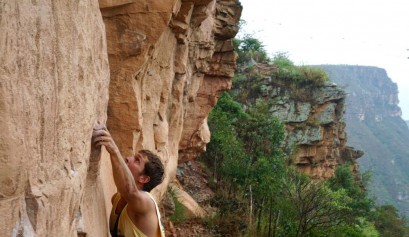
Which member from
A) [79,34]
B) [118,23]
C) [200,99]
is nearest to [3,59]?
[79,34]

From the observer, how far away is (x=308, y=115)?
84.6ft

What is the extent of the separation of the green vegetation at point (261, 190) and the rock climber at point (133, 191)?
8.11 m

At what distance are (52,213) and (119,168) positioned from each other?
71 cm

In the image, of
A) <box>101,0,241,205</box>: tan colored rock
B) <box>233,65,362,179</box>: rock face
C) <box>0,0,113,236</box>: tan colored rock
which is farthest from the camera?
<box>233,65,362,179</box>: rock face

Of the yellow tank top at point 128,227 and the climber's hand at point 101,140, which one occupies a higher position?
the climber's hand at point 101,140

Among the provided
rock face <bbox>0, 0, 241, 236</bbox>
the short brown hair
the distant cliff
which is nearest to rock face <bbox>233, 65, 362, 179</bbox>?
rock face <bbox>0, 0, 241, 236</bbox>

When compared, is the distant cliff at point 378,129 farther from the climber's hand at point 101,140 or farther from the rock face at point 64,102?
the climber's hand at point 101,140

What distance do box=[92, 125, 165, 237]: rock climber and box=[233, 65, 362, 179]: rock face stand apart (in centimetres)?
2136

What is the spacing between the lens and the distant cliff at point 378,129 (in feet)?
202

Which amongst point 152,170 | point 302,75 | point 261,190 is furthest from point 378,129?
point 152,170

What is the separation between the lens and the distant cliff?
202 ft

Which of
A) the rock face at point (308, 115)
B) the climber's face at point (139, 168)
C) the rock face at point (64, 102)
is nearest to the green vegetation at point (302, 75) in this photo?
the rock face at point (308, 115)

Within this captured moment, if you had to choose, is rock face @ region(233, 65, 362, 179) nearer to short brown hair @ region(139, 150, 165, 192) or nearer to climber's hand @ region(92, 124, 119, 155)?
short brown hair @ region(139, 150, 165, 192)

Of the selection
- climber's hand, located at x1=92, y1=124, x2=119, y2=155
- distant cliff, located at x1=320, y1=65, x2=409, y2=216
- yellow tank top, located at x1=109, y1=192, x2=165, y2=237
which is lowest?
distant cliff, located at x1=320, y1=65, x2=409, y2=216
